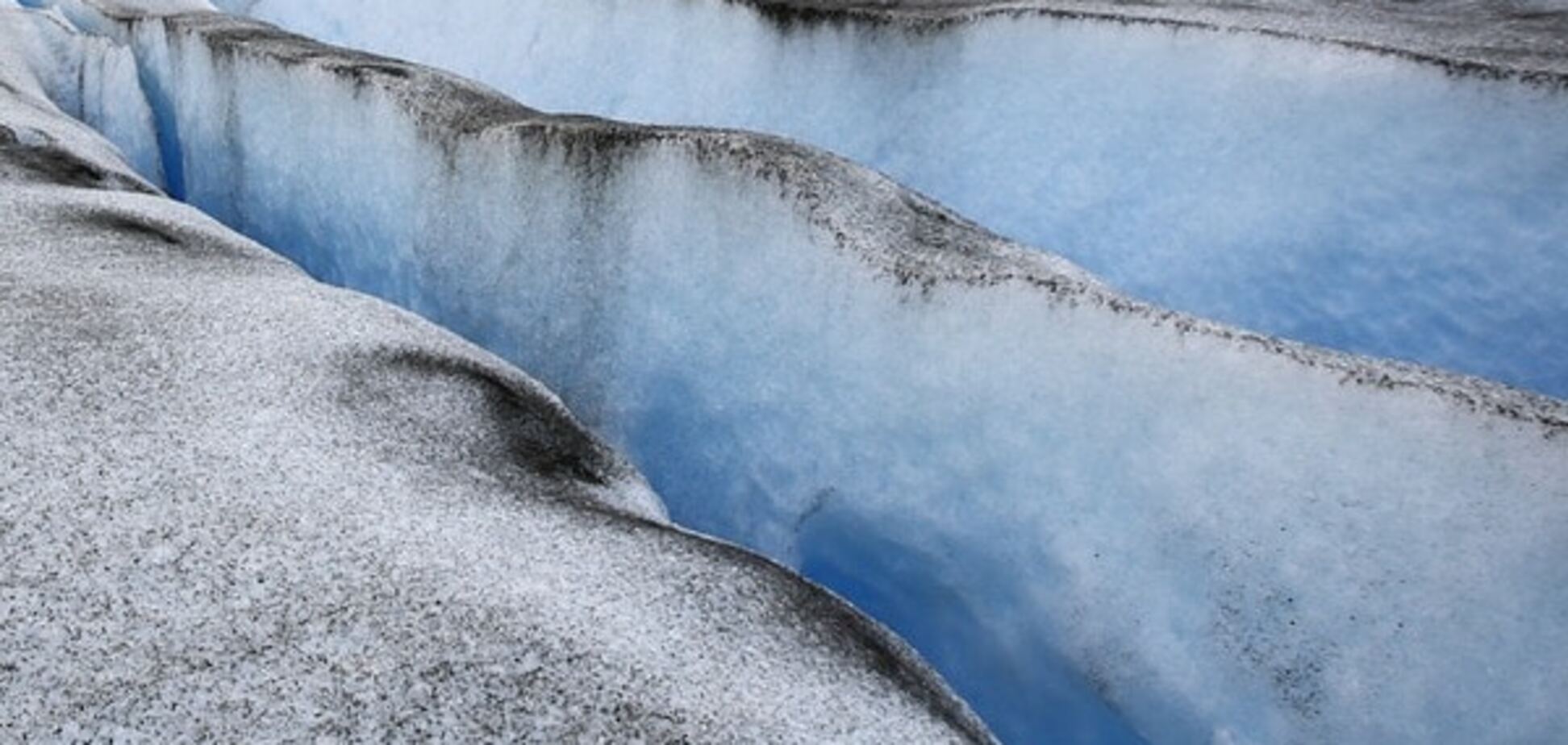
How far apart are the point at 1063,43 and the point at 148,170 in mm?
5489

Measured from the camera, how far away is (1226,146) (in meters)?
5.87

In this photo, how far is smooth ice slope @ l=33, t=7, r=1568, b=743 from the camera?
3.31 meters

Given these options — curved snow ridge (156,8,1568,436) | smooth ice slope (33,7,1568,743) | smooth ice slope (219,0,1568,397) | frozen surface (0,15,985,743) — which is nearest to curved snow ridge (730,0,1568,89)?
smooth ice slope (219,0,1568,397)

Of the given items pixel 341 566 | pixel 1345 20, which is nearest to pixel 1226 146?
pixel 1345 20

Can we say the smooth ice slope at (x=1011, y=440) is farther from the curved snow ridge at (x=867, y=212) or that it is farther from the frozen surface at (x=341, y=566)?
the frozen surface at (x=341, y=566)

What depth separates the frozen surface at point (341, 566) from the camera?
233cm

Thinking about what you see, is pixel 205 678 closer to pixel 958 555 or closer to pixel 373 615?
pixel 373 615

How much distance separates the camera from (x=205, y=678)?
91.7 inches

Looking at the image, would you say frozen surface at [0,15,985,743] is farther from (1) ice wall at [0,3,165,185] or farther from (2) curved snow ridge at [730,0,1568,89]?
(1) ice wall at [0,3,165,185]

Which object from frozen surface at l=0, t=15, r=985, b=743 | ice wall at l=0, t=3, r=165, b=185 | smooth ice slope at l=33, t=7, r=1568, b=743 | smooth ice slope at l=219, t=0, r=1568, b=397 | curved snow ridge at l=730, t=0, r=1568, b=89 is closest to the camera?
frozen surface at l=0, t=15, r=985, b=743

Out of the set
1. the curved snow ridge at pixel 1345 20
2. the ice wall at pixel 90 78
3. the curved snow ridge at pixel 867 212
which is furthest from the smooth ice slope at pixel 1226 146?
the ice wall at pixel 90 78

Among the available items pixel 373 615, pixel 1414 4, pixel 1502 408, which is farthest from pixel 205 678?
pixel 1414 4

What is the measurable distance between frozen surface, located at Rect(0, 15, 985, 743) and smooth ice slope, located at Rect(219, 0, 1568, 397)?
330cm

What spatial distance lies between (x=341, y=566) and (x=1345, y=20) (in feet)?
18.3
